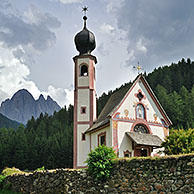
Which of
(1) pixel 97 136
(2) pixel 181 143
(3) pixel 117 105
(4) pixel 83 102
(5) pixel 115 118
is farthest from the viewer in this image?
(4) pixel 83 102

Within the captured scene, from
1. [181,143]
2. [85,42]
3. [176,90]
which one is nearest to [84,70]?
[85,42]

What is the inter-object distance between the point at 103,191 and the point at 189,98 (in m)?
54.9

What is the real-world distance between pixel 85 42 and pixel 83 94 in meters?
6.31

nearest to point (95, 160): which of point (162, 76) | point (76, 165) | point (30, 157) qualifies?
point (76, 165)

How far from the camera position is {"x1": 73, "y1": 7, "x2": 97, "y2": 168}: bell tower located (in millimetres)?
29406

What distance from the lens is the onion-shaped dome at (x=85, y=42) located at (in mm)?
33562

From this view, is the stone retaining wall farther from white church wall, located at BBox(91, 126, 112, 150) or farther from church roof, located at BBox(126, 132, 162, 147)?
church roof, located at BBox(126, 132, 162, 147)

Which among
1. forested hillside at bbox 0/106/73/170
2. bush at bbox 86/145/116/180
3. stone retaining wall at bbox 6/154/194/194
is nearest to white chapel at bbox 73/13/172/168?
stone retaining wall at bbox 6/154/194/194

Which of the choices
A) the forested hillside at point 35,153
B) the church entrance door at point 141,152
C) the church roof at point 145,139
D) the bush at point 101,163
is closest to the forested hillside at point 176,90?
the church roof at point 145,139

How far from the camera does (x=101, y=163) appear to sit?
13906 mm

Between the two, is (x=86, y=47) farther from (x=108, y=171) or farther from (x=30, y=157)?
(x=30, y=157)

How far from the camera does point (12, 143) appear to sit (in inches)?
2557

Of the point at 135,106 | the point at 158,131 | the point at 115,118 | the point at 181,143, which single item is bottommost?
the point at 181,143

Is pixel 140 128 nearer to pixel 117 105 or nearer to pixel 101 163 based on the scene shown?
pixel 117 105
